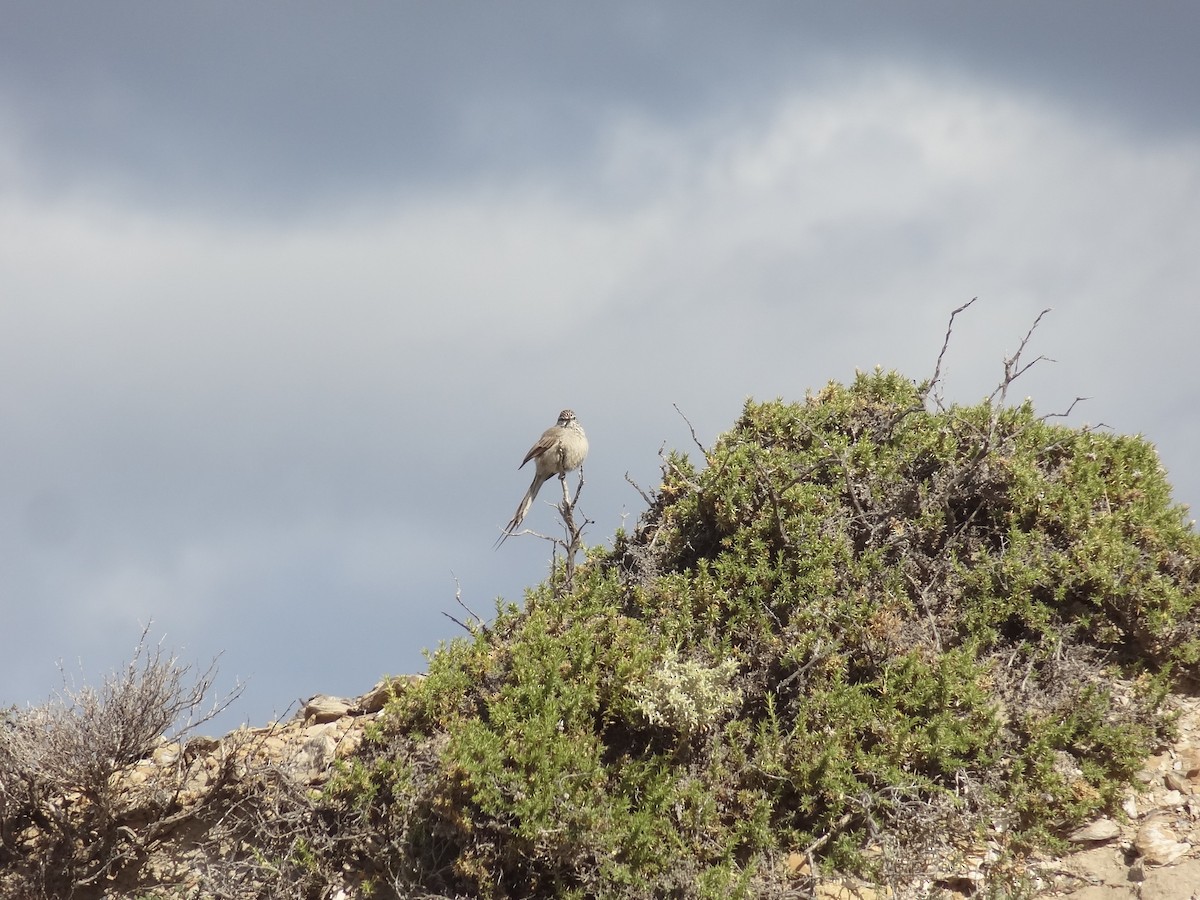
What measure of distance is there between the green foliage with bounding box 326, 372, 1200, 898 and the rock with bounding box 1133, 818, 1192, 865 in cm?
32

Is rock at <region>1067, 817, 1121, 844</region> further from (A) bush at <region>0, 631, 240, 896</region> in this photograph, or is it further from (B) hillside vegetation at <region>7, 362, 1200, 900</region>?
(A) bush at <region>0, 631, 240, 896</region>

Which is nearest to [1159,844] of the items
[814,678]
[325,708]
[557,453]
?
[814,678]

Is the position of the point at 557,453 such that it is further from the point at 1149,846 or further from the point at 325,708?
the point at 1149,846

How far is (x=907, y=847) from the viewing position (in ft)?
23.8

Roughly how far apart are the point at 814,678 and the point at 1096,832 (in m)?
2.15

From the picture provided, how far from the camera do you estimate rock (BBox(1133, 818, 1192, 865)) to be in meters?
7.00

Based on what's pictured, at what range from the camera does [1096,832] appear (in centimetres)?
738

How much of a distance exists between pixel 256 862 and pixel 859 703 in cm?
465

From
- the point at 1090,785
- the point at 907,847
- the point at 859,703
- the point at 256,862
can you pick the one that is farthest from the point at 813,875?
the point at 256,862

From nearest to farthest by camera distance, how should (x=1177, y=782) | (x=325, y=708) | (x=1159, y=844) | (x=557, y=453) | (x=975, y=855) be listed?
(x=1159, y=844) < (x=975, y=855) < (x=1177, y=782) < (x=325, y=708) < (x=557, y=453)

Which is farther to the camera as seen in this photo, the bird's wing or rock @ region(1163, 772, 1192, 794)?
the bird's wing

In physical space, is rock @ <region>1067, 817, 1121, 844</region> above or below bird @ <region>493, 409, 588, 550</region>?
below

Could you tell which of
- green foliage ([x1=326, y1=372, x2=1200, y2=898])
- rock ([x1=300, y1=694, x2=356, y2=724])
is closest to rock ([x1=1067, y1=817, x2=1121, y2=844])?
green foliage ([x1=326, y1=372, x2=1200, y2=898])

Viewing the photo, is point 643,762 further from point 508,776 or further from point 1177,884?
point 1177,884
